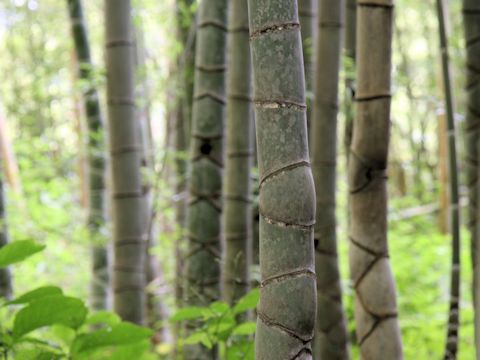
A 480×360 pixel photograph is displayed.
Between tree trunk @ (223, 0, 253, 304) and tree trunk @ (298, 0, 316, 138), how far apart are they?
15 cm

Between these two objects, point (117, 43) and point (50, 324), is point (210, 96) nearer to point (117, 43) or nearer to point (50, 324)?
point (117, 43)

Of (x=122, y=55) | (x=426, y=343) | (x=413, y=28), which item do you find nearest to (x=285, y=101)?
(x=122, y=55)

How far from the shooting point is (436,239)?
4645mm

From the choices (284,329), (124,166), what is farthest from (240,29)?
(284,329)

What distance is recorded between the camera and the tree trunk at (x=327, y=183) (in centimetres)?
160

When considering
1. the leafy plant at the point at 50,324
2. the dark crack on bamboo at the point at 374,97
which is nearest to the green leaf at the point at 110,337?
the leafy plant at the point at 50,324

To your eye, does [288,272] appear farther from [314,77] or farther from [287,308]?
[314,77]

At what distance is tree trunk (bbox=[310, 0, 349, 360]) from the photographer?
5.24ft

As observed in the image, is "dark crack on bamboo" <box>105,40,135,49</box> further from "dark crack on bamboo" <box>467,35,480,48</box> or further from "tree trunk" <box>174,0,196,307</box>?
"dark crack on bamboo" <box>467,35,480,48</box>

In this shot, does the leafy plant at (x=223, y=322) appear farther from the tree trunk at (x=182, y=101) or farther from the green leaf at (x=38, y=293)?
the tree trunk at (x=182, y=101)

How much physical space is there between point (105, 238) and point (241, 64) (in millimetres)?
1643

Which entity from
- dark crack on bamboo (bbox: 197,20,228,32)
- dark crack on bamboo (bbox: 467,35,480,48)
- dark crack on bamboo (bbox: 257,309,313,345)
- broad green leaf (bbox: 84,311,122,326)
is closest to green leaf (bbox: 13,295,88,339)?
broad green leaf (bbox: 84,311,122,326)

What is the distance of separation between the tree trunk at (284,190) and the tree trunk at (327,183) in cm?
72

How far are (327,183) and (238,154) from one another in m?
0.27
